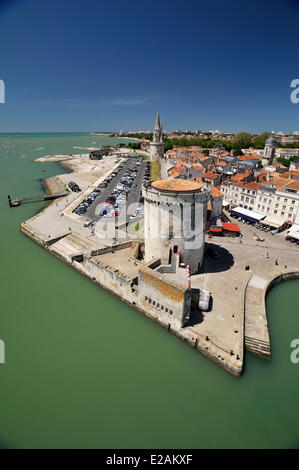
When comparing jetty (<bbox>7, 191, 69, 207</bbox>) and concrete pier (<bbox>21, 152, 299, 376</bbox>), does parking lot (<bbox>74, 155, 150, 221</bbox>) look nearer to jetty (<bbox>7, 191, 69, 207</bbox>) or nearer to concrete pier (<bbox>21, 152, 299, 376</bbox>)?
concrete pier (<bbox>21, 152, 299, 376</bbox>)

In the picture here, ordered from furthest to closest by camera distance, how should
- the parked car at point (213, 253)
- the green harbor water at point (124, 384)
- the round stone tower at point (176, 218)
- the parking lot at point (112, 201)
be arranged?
the parking lot at point (112, 201) → the parked car at point (213, 253) → the round stone tower at point (176, 218) → the green harbor water at point (124, 384)

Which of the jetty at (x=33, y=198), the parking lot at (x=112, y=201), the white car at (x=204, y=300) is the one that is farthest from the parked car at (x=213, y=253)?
the jetty at (x=33, y=198)

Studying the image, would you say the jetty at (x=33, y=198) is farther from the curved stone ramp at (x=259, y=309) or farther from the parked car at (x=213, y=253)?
the curved stone ramp at (x=259, y=309)

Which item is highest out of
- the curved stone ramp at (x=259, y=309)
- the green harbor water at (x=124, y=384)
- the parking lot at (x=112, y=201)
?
the parking lot at (x=112, y=201)

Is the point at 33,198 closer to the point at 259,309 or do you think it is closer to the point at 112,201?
the point at 112,201

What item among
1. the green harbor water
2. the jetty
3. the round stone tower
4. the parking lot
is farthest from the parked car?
the jetty
